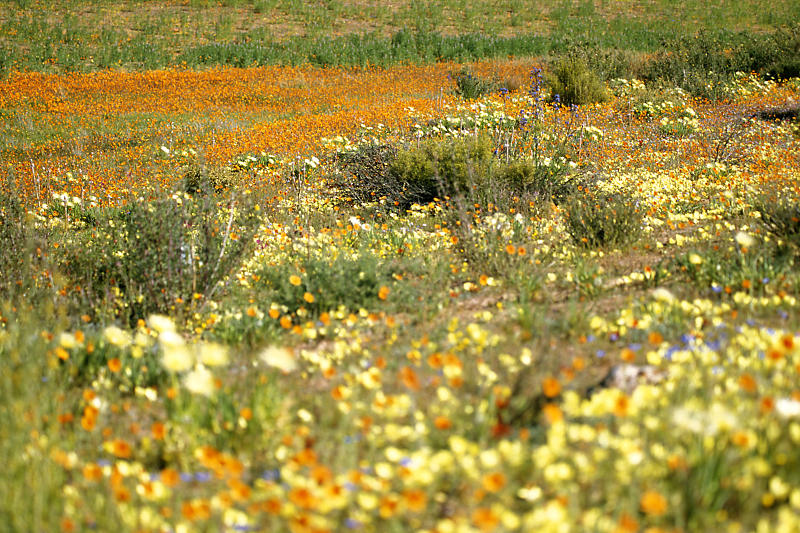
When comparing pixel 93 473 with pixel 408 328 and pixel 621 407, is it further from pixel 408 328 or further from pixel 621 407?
pixel 408 328

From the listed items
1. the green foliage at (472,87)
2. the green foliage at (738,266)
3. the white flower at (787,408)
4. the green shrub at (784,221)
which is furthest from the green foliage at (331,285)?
the green foliage at (472,87)

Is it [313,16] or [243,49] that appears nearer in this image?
[243,49]

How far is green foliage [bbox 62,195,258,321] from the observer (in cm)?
390

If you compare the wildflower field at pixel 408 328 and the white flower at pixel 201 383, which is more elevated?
the white flower at pixel 201 383

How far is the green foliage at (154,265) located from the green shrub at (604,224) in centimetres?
265

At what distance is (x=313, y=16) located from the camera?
2819 cm

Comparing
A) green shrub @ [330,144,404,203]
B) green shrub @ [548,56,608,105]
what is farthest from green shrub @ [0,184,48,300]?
green shrub @ [548,56,608,105]

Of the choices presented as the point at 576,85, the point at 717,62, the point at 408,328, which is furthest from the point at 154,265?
the point at 717,62

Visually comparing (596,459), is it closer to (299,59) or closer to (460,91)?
(460,91)

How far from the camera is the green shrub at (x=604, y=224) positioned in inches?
187

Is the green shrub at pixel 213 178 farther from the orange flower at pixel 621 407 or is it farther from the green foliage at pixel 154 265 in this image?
the orange flower at pixel 621 407

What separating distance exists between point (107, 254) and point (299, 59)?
56.3ft

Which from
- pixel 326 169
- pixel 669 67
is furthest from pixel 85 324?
pixel 669 67

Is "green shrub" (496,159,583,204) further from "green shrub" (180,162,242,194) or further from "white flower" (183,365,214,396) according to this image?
"white flower" (183,365,214,396)
